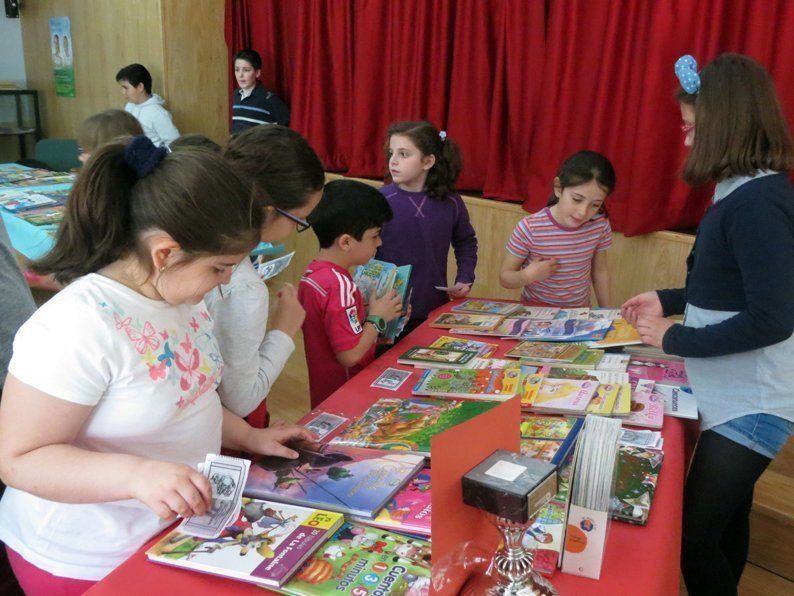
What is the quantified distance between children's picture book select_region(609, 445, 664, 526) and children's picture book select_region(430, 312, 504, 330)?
0.79 m

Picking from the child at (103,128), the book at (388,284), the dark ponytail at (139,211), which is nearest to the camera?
the dark ponytail at (139,211)

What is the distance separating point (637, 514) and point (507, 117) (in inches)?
110

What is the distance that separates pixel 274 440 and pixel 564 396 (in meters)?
0.66

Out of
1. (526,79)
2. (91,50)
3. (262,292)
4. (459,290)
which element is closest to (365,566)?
(262,292)

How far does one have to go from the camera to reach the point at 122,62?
5.68 m

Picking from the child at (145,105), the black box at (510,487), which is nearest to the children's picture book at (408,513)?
the black box at (510,487)

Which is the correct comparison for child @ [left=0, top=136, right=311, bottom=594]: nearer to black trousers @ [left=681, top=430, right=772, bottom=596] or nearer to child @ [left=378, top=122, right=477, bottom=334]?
black trousers @ [left=681, top=430, right=772, bottom=596]

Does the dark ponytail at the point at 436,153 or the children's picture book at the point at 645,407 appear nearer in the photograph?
the children's picture book at the point at 645,407

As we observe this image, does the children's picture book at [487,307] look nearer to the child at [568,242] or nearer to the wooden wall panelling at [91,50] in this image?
the child at [568,242]

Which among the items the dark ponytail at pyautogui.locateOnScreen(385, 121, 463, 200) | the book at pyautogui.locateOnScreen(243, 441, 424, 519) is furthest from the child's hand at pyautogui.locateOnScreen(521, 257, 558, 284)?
the book at pyautogui.locateOnScreen(243, 441, 424, 519)

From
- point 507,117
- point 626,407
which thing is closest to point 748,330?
point 626,407

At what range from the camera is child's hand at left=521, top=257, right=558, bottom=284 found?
2.28m

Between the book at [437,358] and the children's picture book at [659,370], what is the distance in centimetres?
42

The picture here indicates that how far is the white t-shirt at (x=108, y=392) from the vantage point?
93 cm
